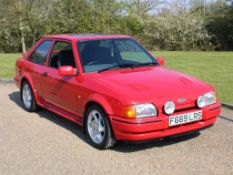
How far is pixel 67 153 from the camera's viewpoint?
580 cm

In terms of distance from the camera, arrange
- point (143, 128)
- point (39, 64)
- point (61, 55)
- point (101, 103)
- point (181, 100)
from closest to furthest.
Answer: point (143, 128) < point (181, 100) < point (101, 103) < point (61, 55) < point (39, 64)

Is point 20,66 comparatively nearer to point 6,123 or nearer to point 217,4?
point 6,123

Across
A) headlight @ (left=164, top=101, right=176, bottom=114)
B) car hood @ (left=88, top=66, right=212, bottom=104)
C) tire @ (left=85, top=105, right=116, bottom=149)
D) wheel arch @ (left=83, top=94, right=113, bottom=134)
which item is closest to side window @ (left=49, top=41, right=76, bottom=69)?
car hood @ (left=88, top=66, right=212, bottom=104)

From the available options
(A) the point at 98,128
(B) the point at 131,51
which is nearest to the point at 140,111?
(A) the point at 98,128

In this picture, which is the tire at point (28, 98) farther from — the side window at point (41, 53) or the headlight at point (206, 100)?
the headlight at point (206, 100)

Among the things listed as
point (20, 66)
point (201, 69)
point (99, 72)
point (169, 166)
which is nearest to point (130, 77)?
point (99, 72)

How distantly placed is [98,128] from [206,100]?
1591 millimetres

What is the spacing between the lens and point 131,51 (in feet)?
24.1

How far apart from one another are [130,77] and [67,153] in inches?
56.5

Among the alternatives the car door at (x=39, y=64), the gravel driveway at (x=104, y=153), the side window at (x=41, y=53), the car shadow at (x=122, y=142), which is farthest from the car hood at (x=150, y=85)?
the side window at (x=41, y=53)

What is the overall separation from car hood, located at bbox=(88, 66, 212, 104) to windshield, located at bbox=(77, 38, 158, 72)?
0.77 feet

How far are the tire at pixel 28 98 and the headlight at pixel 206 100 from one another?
3.73 m

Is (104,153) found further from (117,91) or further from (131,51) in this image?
(131,51)

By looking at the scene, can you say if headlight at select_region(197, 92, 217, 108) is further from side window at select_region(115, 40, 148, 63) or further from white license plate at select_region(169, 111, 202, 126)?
side window at select_region(115, 40, 148, 63)
